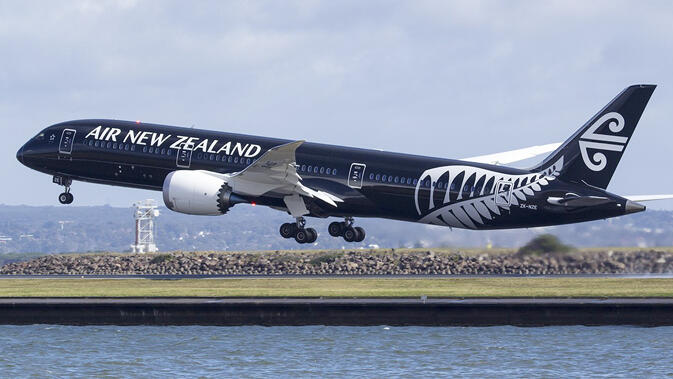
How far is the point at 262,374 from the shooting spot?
161 ft

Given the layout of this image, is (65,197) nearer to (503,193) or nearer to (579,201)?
(503,193)

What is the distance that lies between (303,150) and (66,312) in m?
19.4

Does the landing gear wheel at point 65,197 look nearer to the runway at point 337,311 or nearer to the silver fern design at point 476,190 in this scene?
the runway at point 337,311

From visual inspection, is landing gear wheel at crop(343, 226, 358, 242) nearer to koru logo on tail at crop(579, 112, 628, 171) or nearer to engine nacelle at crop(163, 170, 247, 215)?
engine nacelle at crop(163, 170, 247, 215)

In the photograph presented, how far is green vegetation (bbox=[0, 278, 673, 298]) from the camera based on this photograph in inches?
2408

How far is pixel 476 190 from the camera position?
225 feet

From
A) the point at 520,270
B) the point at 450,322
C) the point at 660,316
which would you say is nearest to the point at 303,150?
the point at 520,270

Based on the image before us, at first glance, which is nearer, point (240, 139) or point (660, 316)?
point (660, 316)

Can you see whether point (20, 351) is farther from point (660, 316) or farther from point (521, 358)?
point (660, 316)

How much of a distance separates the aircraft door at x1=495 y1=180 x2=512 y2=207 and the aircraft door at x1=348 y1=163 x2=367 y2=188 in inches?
296

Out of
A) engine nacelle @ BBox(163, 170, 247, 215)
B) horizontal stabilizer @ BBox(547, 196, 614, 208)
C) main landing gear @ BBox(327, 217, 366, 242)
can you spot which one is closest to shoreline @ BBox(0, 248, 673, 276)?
horizontal stabilizer @ BBox(547, 196, 614, 208)

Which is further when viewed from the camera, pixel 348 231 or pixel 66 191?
pixel 66 191

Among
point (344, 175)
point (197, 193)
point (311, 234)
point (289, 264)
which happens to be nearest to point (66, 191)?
point (197, 193)

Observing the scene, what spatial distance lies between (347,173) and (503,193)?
8.78 m
